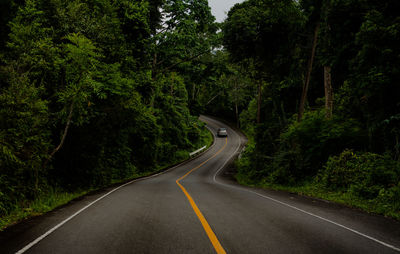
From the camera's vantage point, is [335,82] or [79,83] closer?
[79,83]

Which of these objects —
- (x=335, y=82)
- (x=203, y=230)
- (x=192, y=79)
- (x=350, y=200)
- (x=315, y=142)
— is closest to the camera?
(x=203, y=230)

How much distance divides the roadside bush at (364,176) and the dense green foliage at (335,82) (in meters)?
0.03

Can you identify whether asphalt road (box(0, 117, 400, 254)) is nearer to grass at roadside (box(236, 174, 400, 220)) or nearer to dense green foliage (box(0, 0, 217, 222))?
grass at roadside (box(236, 174, 400, 220))

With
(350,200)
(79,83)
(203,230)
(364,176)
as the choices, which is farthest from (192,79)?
(203,230)

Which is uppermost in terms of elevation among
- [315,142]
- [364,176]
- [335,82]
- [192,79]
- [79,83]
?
[192,79]

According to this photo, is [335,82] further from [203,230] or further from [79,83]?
[79,83]

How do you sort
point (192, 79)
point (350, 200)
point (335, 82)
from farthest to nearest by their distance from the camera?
1. point (192, 79)
2. point (335, 82)
3. point (350, 200)

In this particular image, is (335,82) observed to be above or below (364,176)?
above

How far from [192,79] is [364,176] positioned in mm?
14946

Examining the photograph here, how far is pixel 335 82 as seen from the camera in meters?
14.5

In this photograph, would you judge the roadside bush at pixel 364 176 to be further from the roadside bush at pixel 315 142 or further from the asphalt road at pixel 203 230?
the asphalt road at pixel 203 230

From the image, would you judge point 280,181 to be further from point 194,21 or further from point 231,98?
point 231,98

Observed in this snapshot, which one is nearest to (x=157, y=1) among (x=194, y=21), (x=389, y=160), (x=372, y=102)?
(x=194, y=21)

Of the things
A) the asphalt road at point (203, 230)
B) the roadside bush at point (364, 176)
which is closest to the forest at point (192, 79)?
the roadside bush at point (364, 176)
